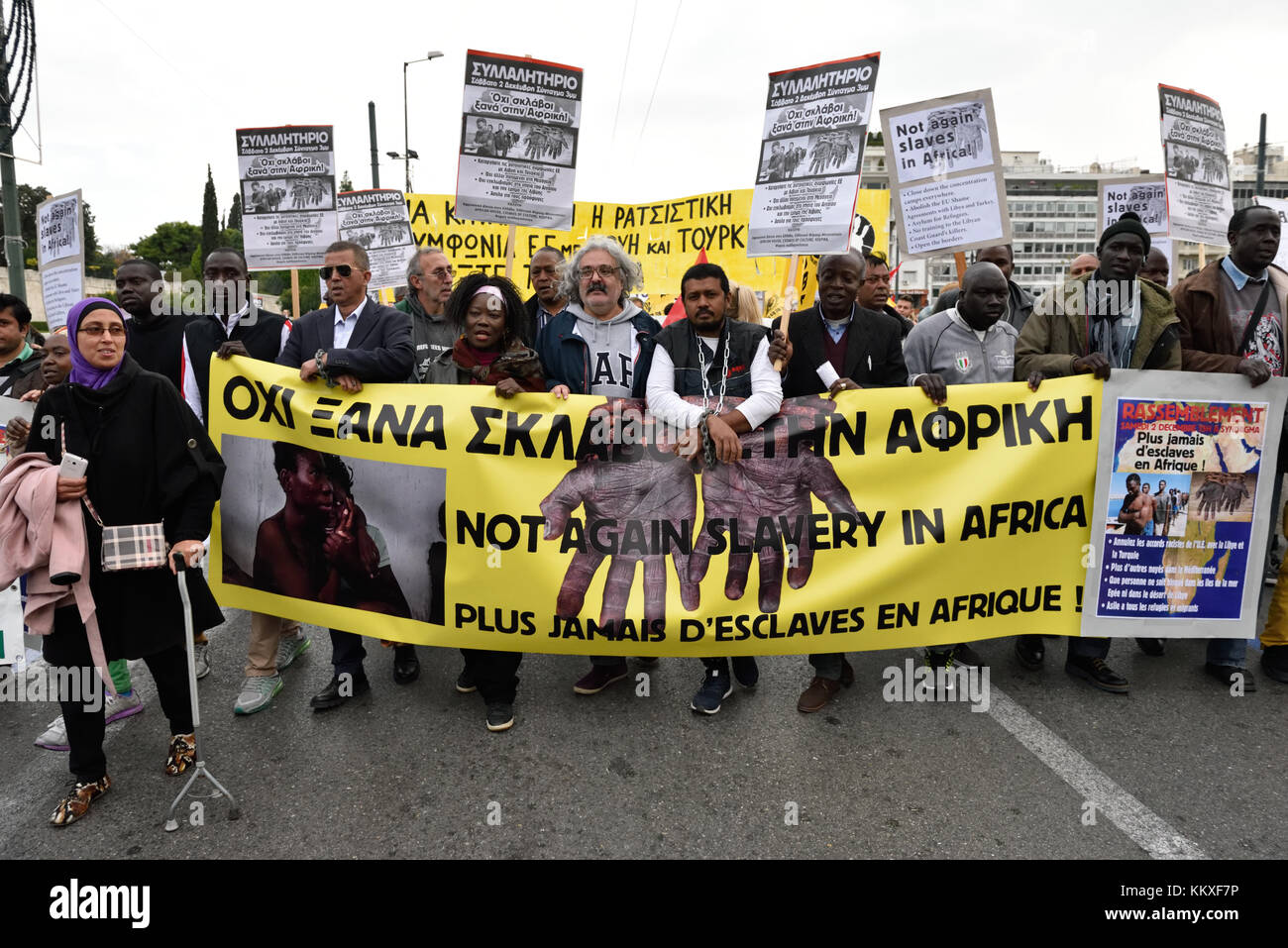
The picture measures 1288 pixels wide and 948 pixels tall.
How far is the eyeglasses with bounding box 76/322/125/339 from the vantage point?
114 inches

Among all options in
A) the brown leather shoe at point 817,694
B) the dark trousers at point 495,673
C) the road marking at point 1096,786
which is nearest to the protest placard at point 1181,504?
the road marking at point 1096,786

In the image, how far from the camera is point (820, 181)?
14.1 feet

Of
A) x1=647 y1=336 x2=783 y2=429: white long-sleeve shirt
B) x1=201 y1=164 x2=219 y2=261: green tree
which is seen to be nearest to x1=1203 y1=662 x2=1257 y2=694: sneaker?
x1=647 y1=336 x2=783 y2=429: white long-sleeve shirt

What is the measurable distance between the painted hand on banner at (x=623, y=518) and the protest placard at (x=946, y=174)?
2442mm

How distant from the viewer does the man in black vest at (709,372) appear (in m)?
3.50

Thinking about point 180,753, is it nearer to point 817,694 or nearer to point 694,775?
point 694,775

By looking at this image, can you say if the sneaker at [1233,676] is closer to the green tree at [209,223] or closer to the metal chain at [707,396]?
the metal chain at [707,396]

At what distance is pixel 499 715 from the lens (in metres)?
3.54

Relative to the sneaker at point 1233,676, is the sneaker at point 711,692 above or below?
below

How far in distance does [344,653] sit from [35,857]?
1378 millimetres

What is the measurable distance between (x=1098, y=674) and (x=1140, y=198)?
516cm

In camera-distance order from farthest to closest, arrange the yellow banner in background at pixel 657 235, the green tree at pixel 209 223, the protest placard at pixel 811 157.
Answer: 1. the green tree at pixel 209 223
2. the yellow banner in background at pixel 657 235
3. the protest placard at pixel 811 157

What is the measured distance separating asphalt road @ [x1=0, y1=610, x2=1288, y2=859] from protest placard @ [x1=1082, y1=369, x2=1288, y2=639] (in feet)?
1.41

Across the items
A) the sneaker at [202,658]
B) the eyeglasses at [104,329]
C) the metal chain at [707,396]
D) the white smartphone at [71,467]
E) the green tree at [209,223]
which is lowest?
the sneaker at [202,658]
